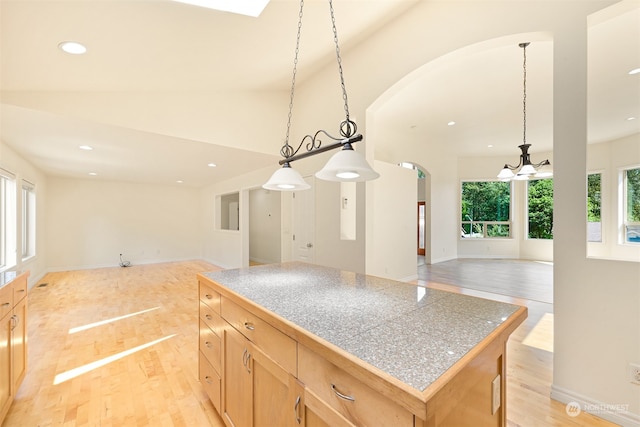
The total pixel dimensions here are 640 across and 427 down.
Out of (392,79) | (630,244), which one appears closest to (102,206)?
(392,79)

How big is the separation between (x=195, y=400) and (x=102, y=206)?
7467 millimetres

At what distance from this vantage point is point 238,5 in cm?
212

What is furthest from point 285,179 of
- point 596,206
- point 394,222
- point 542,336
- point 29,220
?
point 596,206

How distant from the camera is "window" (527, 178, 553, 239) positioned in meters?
Result: 7.89

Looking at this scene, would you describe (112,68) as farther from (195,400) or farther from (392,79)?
(195,400)

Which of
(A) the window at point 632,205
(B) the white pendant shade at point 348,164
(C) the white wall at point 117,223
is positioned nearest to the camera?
(B) the white pendant shade at point 348,164

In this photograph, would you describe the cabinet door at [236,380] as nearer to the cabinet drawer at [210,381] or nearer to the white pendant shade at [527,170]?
the cabinet drawer at [210,381]

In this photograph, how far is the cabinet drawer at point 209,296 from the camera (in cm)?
176

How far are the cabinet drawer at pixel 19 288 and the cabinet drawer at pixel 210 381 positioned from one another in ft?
4.31

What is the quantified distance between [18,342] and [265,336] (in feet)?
6.64

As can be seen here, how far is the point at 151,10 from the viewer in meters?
1.92

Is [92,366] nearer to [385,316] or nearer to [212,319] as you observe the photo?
[212,319]

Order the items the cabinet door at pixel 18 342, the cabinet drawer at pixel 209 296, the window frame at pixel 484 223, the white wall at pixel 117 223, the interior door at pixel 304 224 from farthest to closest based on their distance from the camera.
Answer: the window frame at pixel 484 223 → the white wall at pixel 117 223 → the interior door at pixel 304 224 → the cabinet door at pixel 18 342 → the cabinet drawer at pixel 209 296

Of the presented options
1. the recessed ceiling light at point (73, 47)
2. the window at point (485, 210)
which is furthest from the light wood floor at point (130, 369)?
the window at point (485, 210)
